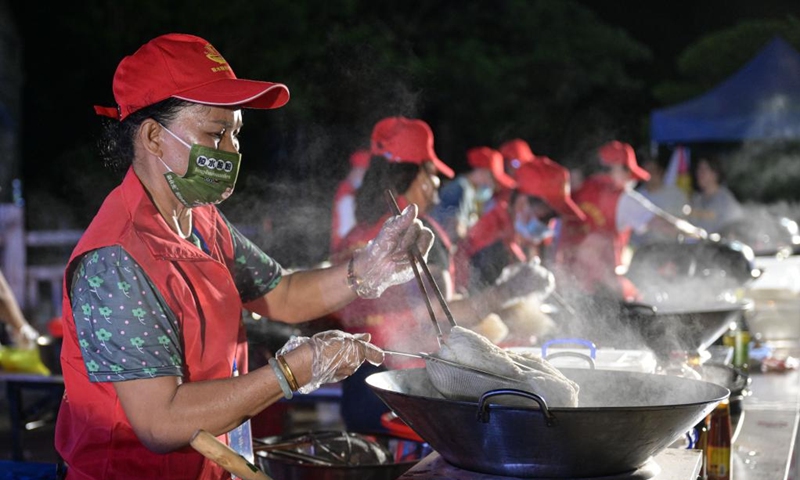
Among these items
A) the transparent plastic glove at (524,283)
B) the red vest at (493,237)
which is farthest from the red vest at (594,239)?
the transparent plastic glove at (524,283)

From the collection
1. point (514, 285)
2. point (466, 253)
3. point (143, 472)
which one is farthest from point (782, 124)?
point (143, 472)

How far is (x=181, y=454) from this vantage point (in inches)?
79.3

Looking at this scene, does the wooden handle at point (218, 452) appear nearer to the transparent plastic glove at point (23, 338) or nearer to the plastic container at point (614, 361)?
the plastic container at point (614, 361)

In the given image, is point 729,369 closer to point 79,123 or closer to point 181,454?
point 181,454

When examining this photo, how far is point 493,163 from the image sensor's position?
815 centimetres

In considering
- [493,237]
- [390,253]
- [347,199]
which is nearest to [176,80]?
[390,253]

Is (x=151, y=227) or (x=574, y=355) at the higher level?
(x=151, y=227)

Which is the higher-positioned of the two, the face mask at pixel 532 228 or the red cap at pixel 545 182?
the red cap at pixel 545 182

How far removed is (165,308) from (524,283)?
1.84 meters

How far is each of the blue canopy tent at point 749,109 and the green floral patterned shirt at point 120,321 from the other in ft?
38.1

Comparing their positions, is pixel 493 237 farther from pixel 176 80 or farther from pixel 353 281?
pixel 176 80

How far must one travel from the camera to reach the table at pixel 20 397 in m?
4.52

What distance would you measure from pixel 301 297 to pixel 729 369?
158cm

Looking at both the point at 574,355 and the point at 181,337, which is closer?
the point at 181,337
